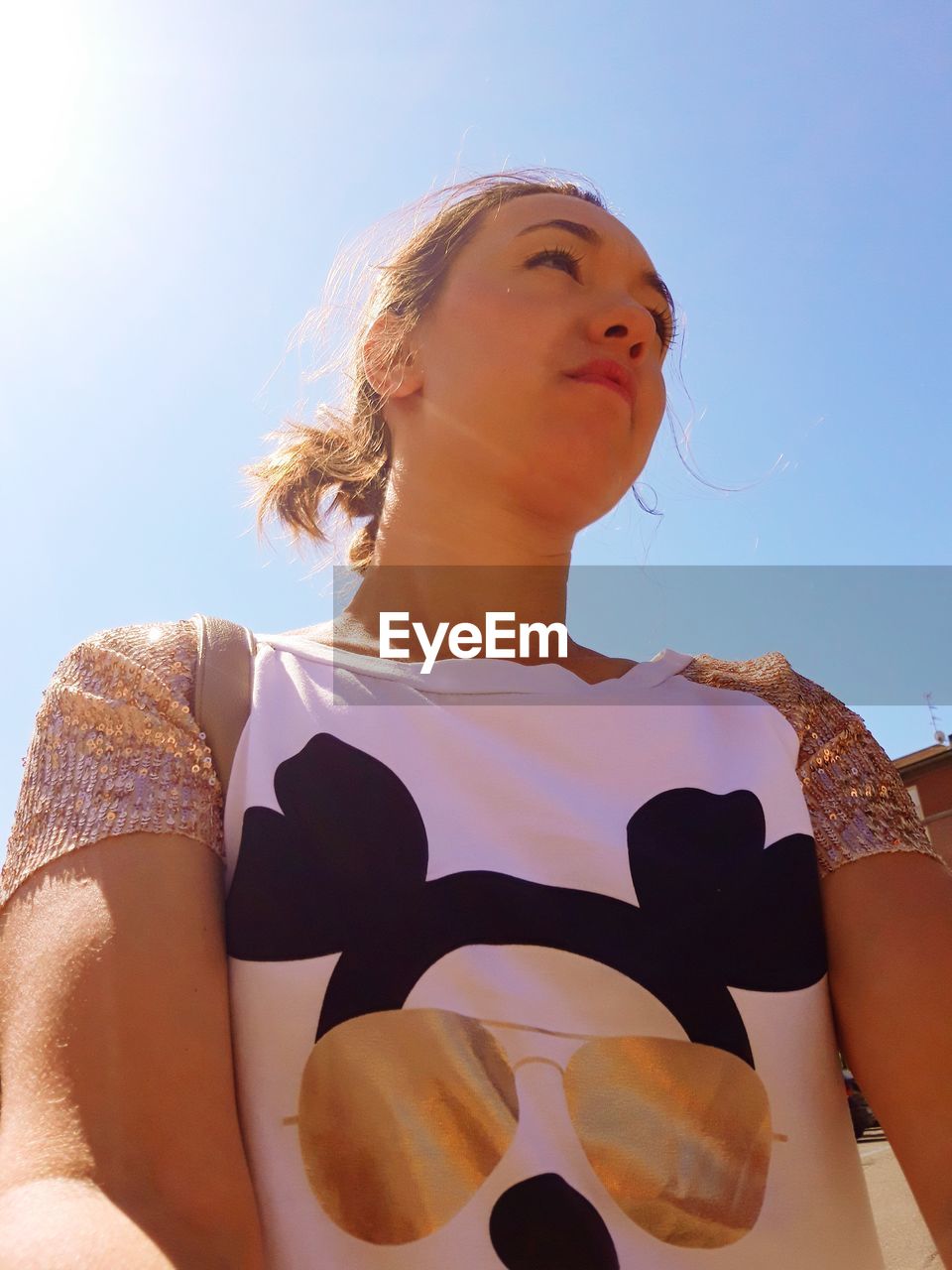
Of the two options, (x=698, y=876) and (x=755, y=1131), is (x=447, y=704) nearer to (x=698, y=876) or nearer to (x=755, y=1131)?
(x=698, y=876)

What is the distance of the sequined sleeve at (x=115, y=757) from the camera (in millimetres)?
1029

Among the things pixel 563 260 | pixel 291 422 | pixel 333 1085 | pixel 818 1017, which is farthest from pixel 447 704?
pixel 291 422

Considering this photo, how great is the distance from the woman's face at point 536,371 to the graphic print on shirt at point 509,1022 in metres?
0.58

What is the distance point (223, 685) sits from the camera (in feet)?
4.01

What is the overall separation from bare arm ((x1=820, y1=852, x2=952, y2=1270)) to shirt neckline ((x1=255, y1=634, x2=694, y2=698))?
429mm

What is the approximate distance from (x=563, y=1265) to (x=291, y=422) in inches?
67.6

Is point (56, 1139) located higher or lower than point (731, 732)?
lower

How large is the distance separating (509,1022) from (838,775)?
0.59m

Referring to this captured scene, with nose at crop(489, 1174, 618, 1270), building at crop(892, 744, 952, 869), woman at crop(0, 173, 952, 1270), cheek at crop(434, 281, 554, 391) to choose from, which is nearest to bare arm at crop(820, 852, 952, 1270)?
woman at crop(0, 173, 952, 1270)

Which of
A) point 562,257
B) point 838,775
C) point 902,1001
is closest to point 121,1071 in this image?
point 902,1001

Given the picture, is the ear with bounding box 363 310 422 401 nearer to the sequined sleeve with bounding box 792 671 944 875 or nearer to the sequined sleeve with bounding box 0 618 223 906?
the sequined sleeve with bounding box 0 618 223 906

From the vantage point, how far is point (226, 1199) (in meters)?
0.86

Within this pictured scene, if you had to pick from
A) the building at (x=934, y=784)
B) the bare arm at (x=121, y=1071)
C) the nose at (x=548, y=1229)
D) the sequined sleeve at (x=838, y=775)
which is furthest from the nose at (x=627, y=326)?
the building at (x=934, y=784)

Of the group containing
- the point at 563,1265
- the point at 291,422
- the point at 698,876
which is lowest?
the point at 563,1265
